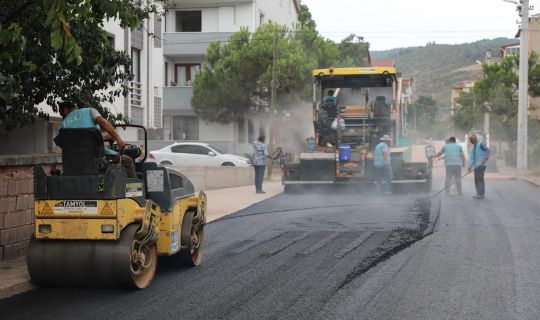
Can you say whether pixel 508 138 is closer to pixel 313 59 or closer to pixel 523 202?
pixel 313 59

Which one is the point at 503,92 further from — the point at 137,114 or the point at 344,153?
the point at 137,114

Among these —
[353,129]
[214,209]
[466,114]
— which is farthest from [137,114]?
[466,114]

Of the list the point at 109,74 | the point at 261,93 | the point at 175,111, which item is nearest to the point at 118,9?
the point at 109,74

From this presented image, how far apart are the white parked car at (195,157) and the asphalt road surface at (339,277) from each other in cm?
1418

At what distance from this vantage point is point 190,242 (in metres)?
8.66

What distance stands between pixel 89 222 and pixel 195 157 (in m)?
21.2

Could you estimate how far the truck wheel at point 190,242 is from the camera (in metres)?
8.63

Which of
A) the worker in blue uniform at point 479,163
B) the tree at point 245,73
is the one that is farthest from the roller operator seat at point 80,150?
the tree at point 245,73

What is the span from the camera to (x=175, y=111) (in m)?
37.9

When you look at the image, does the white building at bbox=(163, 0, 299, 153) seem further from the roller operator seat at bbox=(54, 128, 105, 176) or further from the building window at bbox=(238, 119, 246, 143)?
the roller operator seat at bbox=(54, 128, 105, 176)

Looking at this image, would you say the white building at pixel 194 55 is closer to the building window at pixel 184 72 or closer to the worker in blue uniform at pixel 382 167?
the building window at pixel 184 72

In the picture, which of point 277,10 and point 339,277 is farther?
point 277,10

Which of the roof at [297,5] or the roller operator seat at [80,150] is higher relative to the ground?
the roof at [297,5]

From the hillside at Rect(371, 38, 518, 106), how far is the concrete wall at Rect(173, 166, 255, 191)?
436 feet
